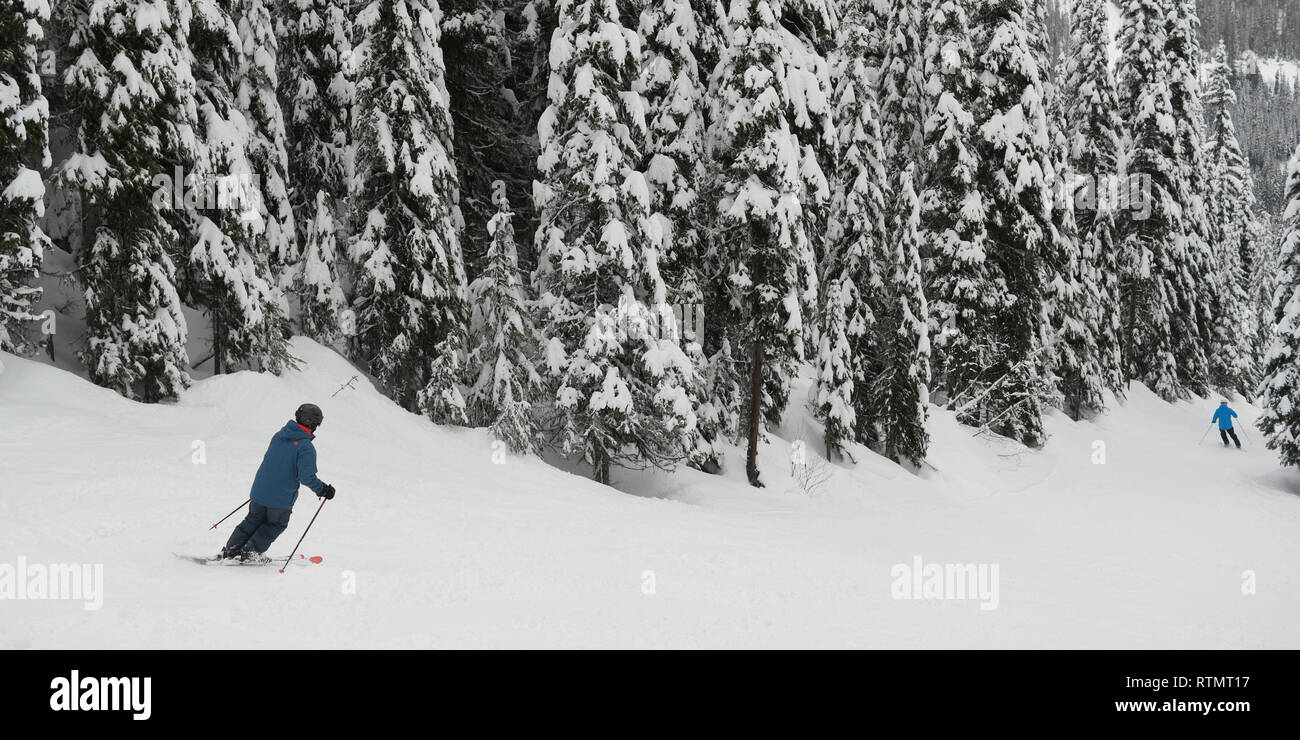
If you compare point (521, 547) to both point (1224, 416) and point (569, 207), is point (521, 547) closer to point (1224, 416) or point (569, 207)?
point (569, 207)

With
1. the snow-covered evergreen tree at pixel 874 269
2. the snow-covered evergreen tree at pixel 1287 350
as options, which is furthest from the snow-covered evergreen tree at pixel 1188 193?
the snow-covered evergreen tree at pixel 874 269

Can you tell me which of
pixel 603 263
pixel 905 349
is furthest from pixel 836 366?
pixel 603 263

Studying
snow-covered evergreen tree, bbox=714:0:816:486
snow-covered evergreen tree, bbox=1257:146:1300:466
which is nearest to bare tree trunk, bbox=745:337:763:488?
snow-covered evergreen tree, bbox=714:0:816:486

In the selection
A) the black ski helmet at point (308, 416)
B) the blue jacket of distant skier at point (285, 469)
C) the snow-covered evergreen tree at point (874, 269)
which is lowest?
the blue jacket of distant skier at point (285, 469)

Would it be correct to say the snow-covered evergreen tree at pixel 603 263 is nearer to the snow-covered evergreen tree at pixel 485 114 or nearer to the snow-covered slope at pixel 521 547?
the snow-covered slope at pixel 521 547

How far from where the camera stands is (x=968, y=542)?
46.9ft

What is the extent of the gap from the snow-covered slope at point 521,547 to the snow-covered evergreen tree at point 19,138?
195cm

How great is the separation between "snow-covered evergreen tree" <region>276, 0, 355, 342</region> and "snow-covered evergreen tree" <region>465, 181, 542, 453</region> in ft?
11.4

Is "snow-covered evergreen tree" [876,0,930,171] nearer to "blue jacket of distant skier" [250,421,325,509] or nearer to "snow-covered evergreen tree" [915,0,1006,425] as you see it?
"snow-covered evergreen tree" [915,0,1006,425]

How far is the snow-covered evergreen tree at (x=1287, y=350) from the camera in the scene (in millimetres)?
21984

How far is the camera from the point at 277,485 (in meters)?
7.80

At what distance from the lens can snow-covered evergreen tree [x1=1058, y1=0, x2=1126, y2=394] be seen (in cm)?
3272

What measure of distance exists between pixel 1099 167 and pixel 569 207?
2700cm
